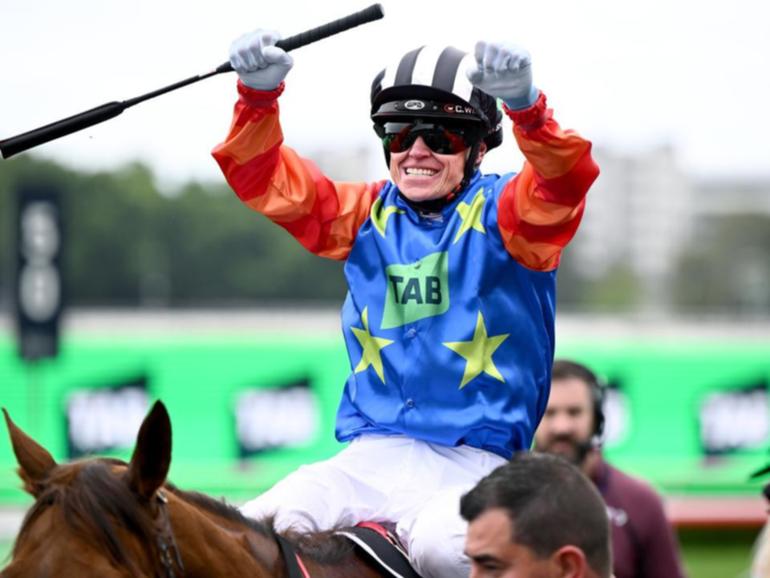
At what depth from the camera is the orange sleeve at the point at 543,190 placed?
3.31 meters

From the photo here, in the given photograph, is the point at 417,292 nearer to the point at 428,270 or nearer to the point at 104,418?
the point at 428,270

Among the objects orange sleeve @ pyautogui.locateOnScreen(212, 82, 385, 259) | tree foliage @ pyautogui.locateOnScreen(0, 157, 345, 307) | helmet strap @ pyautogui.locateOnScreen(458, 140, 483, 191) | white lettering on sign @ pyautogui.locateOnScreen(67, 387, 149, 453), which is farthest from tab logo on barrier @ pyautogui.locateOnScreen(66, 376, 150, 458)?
tree foliage @ pyautogui.locateOnScreen(0, 157, 345, 307)

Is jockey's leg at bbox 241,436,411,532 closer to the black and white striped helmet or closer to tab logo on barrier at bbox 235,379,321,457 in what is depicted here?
the black and white striped helmet

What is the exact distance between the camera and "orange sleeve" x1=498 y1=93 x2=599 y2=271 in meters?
3.31

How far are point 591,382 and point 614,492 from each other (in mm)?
467

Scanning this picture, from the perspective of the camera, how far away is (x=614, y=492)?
580cm

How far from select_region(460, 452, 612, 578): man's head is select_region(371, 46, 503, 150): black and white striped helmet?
128 centimetres

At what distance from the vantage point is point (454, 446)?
3549 mm

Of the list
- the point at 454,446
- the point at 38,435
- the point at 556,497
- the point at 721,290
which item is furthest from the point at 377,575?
the point at 721,290


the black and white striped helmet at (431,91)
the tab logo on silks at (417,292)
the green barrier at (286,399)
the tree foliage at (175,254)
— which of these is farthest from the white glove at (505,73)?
the tree foliage at (175,254)

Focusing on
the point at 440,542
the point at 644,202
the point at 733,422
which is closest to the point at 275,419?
the point at 733,422

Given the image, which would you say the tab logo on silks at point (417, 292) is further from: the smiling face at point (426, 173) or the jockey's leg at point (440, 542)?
the jockey's leg at point (440, 542)

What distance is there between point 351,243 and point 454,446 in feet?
2.16

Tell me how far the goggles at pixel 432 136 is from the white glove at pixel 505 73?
43 cm
